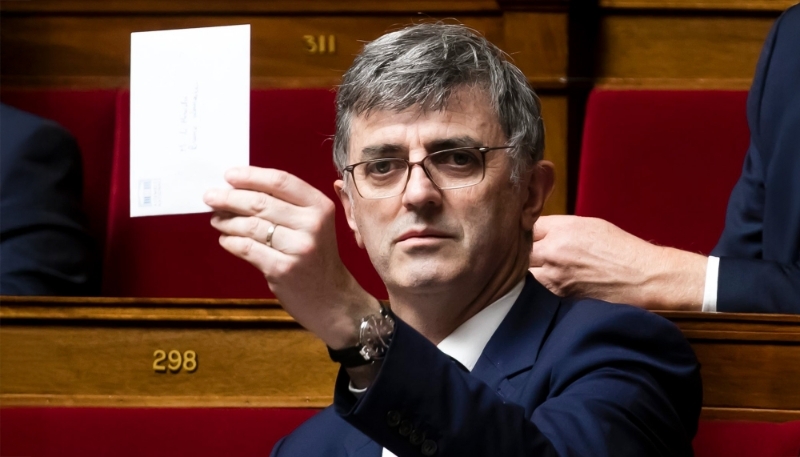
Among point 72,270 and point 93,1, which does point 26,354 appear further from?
point 93,1

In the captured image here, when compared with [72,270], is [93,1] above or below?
above

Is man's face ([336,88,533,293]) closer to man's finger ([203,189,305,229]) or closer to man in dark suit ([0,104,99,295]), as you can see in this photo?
man's finger ([203,189,305,229])

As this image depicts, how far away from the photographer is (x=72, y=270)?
109cm

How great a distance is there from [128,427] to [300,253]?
0.39 meters

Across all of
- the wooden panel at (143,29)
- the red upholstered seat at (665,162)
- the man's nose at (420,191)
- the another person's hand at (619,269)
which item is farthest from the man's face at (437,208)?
the wooden panel at (143,29)

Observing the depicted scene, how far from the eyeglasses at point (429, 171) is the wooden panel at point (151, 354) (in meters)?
0.19

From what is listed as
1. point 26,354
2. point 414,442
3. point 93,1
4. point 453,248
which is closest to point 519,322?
point 453,248

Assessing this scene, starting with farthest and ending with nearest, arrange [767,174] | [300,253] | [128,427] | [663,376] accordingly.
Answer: [767,174]
[128,427]
[663,376]
[300,253]

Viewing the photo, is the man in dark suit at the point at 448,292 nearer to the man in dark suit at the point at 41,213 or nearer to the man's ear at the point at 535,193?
the man's ear at the point at 535,193

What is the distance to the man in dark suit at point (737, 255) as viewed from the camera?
33.8 inches

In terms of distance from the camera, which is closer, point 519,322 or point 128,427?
point 519,322

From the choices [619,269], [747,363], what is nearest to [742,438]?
[747,363]

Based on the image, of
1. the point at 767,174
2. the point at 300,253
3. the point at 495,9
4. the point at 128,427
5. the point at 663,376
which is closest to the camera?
the point at 300,253

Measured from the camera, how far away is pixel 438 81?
723 mm
